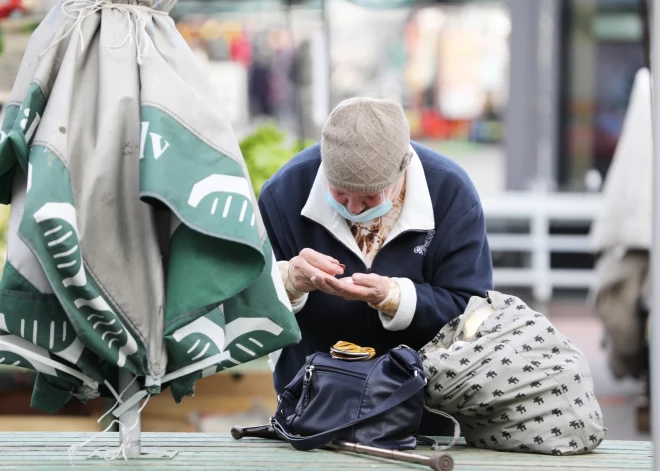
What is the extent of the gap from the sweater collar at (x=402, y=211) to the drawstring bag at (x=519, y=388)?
0.38 m

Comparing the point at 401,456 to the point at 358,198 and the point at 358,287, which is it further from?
the point at 358,198

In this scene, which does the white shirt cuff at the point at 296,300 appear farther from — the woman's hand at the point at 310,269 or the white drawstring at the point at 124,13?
the white drawstring at the point at 124,13

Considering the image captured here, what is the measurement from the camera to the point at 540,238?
10.3 meters

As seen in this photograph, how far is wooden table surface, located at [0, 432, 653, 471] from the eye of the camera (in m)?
2.60

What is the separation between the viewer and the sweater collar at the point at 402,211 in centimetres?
305

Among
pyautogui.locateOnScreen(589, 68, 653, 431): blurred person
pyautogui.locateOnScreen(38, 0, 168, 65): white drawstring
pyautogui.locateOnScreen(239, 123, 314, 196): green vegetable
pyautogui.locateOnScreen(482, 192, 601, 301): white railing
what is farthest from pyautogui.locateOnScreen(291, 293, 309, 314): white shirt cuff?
pyautogui.locateOnScreen(482, 192, 601, 301): white railing

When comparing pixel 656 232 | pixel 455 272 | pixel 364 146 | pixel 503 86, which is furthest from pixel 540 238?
pixel 656 232

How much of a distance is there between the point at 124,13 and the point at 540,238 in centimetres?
816

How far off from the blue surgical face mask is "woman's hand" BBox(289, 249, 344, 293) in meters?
0.17

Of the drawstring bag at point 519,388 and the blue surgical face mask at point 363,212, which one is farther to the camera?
the blue surgical face mask at point 363,212

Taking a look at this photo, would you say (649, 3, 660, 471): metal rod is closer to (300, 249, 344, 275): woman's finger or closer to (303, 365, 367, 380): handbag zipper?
(303, 365, 367, 380): handbag zipper

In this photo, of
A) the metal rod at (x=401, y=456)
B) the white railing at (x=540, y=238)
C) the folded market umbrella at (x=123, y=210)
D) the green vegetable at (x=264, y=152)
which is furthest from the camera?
the white railing at (x=540, y=238)

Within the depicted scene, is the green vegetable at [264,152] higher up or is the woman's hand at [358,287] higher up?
the woman's hand at [358,287]

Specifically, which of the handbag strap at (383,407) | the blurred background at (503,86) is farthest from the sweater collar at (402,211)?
the blurred background at (503,86)
